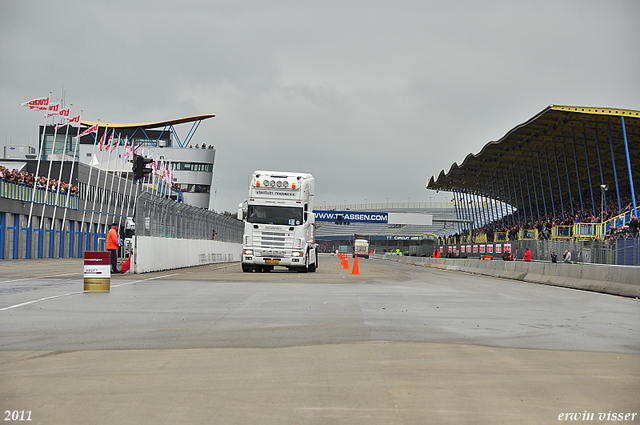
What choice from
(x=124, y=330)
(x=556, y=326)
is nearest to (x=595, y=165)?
(x=556, y=326)

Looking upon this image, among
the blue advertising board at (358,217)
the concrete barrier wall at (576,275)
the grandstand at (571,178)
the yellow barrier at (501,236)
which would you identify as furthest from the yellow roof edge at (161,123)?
the concrete barrier wall at (576,275)

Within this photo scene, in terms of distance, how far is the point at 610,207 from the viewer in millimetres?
53375

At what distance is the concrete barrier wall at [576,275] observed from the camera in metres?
20.0

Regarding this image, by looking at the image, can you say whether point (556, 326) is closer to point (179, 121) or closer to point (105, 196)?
point (105, 196)

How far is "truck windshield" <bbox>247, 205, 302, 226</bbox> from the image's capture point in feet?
95.8

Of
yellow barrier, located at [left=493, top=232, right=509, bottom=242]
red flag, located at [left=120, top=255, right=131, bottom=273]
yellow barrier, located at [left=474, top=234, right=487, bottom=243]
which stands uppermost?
yellow barrier, located at [left=474, top=234, right=487, bottom=243]

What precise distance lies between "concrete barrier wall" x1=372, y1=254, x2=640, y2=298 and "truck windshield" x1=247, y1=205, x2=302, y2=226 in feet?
32.2

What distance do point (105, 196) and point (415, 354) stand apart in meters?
65.0

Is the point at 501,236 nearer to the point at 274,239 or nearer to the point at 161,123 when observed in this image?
the point at 274,239

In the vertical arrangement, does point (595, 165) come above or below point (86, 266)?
above

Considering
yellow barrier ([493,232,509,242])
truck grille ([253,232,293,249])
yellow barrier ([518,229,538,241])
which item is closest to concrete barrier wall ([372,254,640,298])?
truck grille ([253,232,293,249])

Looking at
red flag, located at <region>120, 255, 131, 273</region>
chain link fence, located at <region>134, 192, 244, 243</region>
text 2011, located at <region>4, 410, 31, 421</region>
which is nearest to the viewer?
text 2011, located at <region>4, 410, 31, 421</region>

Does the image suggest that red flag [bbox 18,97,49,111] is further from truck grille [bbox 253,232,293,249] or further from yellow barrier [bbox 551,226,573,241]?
yellow barrier [bbox 551,226,573,241]

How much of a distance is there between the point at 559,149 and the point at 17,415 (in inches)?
2353
